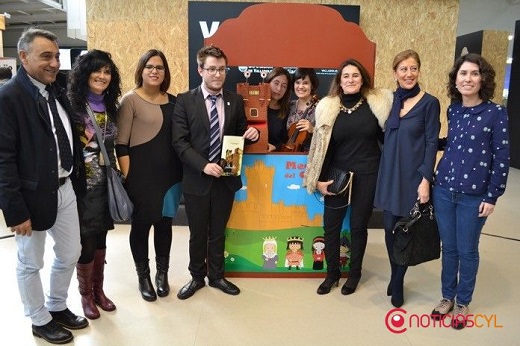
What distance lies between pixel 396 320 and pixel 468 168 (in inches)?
41.5

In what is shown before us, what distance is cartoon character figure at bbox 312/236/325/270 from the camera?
323 centimetres

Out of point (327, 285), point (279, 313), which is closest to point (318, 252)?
point (327, 285)

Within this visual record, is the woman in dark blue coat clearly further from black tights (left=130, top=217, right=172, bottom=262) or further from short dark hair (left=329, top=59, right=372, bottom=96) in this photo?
black tights (left=130, top=217, right=172, bottom=262)

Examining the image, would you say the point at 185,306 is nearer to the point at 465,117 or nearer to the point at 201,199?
the point at 201,199

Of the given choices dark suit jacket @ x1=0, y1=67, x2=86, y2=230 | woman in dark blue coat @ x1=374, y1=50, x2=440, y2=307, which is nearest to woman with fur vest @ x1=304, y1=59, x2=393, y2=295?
woman in dark blue coat @ x1=374, y1=50, x2=440, y2=307

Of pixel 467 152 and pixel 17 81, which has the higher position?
pixel 17 81

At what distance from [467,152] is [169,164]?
1.78m

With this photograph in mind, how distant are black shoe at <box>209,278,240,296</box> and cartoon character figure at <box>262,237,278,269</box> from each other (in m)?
0.35

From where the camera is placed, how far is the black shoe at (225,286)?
2974 mm

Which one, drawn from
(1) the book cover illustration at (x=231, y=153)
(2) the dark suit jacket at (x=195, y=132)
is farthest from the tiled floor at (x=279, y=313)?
(1) the book cover illustration at (x=231, y=153)

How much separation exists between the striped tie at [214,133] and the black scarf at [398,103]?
1.09 meters

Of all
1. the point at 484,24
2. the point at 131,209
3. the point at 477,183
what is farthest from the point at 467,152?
the point at 484,24

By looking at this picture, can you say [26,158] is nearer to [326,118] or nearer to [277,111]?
[326,118]

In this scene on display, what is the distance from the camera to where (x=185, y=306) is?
2789mm
